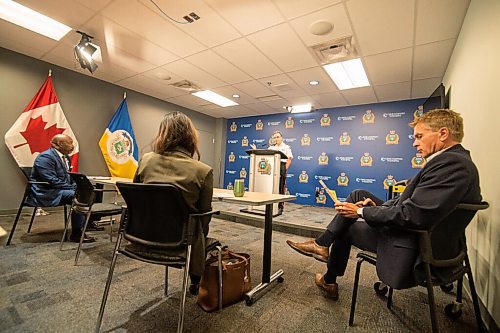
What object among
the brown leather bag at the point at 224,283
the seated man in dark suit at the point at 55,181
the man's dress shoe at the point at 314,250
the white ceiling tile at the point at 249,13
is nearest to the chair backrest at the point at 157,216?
the brown leather bag at the point at 224,283

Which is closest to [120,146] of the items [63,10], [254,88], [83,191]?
[63,10]

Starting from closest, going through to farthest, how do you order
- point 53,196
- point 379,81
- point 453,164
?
point 453,164, point 53,196, point 379,81

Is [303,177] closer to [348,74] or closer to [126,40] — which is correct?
[348,74]

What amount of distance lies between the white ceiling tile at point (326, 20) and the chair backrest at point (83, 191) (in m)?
2.83

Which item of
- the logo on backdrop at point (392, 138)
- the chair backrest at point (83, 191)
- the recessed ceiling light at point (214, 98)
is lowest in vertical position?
the chair backrest at point (83, 191)

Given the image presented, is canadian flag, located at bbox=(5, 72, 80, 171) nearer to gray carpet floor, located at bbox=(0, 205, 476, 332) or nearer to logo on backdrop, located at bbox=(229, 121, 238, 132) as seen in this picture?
gray carpet floor, located at bbox=(0, 205, 476, 332)

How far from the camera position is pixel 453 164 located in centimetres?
113

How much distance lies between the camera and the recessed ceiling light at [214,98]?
215 inches

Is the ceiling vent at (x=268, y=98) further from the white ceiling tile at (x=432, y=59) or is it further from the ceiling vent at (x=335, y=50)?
the white ceiling tile at (x=432, y=59)

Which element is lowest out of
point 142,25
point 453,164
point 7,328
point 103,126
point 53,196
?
point 7,328

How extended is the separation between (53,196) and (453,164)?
139 inches

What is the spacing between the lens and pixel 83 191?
95.9 inches

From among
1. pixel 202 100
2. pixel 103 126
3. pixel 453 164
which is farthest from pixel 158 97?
pixel 453 164

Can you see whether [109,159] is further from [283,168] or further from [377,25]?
[377,25]
